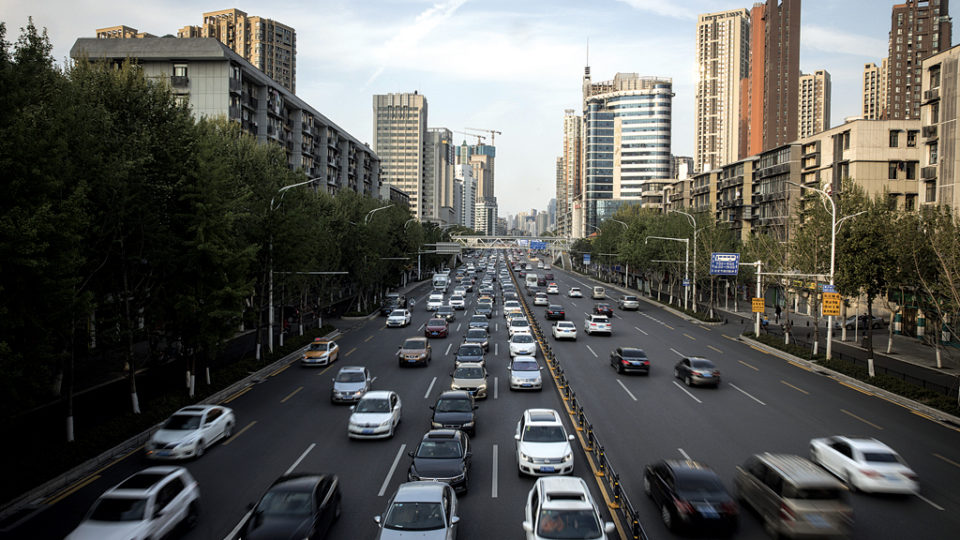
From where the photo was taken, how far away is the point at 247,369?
3070cm

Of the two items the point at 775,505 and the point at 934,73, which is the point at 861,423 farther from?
the point at 934,73

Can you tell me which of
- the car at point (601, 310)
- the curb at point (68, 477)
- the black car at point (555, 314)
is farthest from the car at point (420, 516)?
the car at point (601, 310)

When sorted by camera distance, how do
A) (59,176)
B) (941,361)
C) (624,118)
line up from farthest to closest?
(624,118)
(941,361)
(59,176)

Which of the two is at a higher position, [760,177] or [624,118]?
[624,118]

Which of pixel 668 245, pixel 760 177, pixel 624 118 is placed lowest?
pixel 668 245

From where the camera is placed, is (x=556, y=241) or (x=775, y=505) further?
(x=556, y=241)

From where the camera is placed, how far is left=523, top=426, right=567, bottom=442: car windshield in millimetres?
16516

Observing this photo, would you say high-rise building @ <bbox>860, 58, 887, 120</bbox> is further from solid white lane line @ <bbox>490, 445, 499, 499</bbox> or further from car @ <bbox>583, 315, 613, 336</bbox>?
solid white lane line @ <bbox>490, 445, 499, 499</bbox>

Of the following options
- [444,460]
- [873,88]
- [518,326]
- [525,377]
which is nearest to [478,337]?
[518,326]

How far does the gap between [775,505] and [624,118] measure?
187002 mm

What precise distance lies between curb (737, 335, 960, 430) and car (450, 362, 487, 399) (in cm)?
1836

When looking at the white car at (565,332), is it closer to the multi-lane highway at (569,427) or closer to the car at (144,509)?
the multi-lane highway at (569,427)

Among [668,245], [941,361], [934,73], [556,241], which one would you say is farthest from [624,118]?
[941,361]

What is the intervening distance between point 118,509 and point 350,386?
43.4 ft
